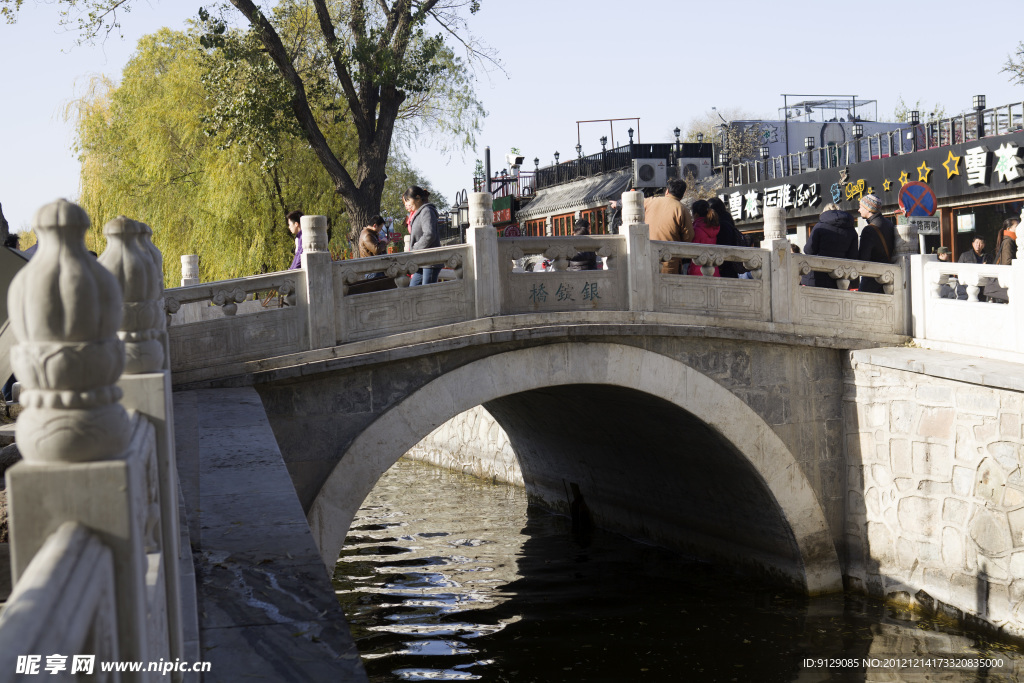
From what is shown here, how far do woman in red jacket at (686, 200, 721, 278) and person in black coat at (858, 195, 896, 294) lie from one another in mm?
1451

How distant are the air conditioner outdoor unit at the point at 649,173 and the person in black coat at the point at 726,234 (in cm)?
1255

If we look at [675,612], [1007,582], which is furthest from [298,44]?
[1007,582]

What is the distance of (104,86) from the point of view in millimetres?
19906

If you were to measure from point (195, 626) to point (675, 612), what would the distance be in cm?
740

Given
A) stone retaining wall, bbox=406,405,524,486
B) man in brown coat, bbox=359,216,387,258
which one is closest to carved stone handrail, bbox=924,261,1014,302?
man in brown coat, bbox=359,216,387,258

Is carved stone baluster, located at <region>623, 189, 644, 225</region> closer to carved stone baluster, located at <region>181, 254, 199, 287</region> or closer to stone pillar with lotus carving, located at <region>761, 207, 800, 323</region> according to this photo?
stone pillar with lotus carving, located at <region>761, 207, 800, 323</region>

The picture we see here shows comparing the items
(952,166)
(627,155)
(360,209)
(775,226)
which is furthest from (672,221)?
(627,155)

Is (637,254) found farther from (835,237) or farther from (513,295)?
(835,237)

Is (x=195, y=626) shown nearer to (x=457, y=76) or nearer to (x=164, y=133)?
(x=457, y=76)

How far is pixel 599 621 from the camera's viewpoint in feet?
31.5

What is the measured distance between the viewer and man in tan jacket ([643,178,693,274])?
9078mm

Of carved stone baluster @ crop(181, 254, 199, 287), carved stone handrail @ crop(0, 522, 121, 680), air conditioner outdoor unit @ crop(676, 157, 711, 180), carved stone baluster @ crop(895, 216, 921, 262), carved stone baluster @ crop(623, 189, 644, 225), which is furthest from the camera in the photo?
air conditioner outdoor unit @ crop(676, 157, 711, 180)

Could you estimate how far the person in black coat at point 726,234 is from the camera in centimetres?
944

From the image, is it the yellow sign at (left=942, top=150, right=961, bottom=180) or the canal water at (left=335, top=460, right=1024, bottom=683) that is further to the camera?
the yellow sign at (left=942, top=150, right=961, bottom=180)
